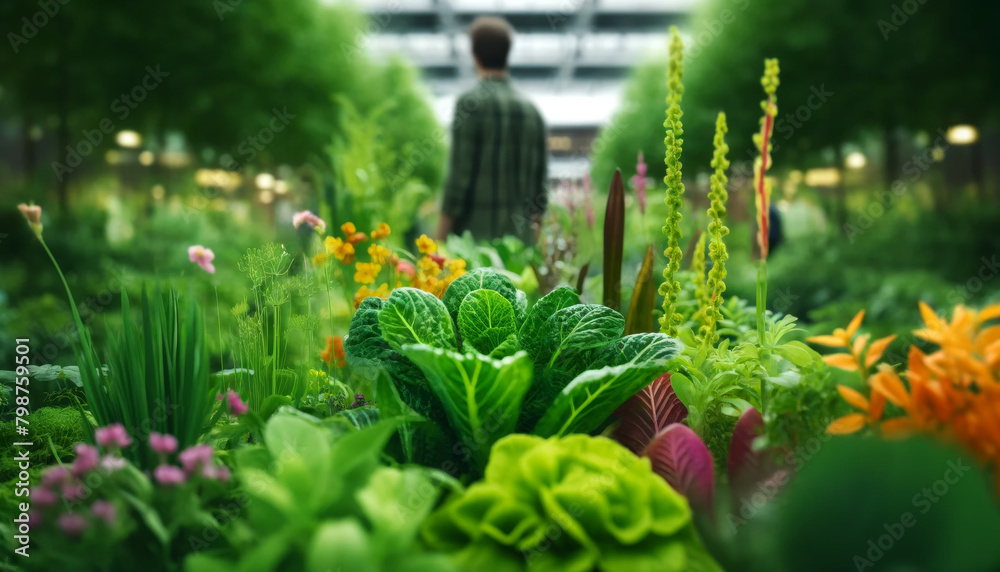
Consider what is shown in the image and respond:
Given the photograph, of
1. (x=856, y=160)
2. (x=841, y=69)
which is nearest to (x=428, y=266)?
(x=841, y=69)

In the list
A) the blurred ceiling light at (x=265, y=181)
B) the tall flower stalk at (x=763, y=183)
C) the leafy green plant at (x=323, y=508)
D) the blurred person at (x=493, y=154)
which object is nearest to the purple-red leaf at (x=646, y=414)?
the tall flower stalk at (x=763, y=183)

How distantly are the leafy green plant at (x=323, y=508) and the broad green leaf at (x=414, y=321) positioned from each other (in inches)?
8.9

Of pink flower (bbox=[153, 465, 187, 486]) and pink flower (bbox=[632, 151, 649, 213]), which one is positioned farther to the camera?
pink flower (bbox=[632, 151, 649, 213])

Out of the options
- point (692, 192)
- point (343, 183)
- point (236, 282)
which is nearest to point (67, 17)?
point (236, 282)

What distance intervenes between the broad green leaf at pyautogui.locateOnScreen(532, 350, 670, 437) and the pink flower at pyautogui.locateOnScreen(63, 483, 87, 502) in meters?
0.64

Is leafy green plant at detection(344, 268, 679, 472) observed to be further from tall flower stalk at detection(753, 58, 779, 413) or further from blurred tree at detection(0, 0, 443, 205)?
blurred tree at detection(0, 0, 443, 205)

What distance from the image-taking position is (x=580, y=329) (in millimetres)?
1157

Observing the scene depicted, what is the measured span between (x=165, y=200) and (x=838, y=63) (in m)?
10.3

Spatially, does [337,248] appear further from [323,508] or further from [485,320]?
[323,508]

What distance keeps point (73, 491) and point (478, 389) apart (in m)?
0.53

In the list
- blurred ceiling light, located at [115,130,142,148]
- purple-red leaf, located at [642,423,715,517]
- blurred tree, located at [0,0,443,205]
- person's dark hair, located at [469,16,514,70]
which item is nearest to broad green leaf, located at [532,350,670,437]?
purple-red leaf, located at [642,423,715,517]

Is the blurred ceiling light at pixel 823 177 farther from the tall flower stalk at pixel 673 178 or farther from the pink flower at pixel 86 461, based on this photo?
the pink flower at pixel 86 461

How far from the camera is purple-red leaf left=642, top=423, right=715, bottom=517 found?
0.94 meters

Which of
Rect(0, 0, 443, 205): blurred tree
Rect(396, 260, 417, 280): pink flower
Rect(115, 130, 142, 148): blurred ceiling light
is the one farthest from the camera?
Rect(115, 130, 142, 148): blurred ceiling light
